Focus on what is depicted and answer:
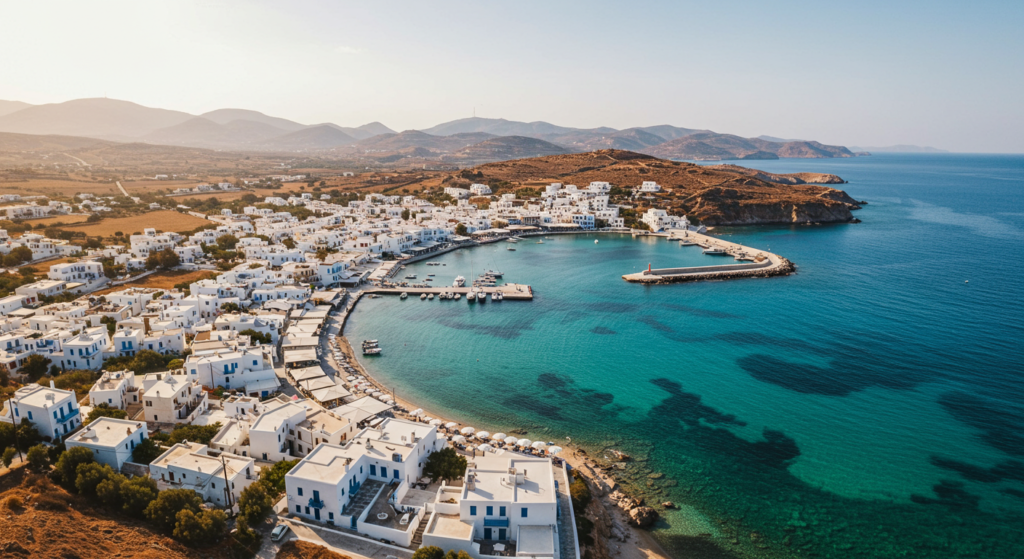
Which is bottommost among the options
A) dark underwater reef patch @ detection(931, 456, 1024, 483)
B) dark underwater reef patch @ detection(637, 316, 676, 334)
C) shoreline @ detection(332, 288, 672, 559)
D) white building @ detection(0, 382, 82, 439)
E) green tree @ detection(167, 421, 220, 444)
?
shoreline @ detection(332, 288, 672, 559)

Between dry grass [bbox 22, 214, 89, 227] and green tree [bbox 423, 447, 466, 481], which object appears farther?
dry grass [bbox 22, 214, 89, 227]

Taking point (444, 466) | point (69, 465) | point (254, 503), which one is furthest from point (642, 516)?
point (69, 465)

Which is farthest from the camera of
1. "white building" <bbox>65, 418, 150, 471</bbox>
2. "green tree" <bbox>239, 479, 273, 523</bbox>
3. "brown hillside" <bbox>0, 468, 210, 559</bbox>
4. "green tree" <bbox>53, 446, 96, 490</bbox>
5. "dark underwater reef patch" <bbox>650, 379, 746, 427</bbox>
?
"dark underwater reef patch" <bbox>650, 379, 746, 427</bbox>

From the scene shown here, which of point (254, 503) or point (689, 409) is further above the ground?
point (254, 503)

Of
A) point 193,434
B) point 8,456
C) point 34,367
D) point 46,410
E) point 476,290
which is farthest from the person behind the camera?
point 476,290

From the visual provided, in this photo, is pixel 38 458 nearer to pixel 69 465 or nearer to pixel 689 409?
pixel 69 465

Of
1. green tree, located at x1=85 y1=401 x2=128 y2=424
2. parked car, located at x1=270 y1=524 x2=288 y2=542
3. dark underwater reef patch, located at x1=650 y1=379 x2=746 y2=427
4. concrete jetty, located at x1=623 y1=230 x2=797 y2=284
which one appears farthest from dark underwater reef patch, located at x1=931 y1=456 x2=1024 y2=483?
green tree, located at x1=85 y1=401 x2=128 y2=424

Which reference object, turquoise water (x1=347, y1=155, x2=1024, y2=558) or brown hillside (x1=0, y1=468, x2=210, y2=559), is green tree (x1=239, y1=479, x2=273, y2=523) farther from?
turquoise water (x1=347, y1=155, x2=1024, y2=558)
